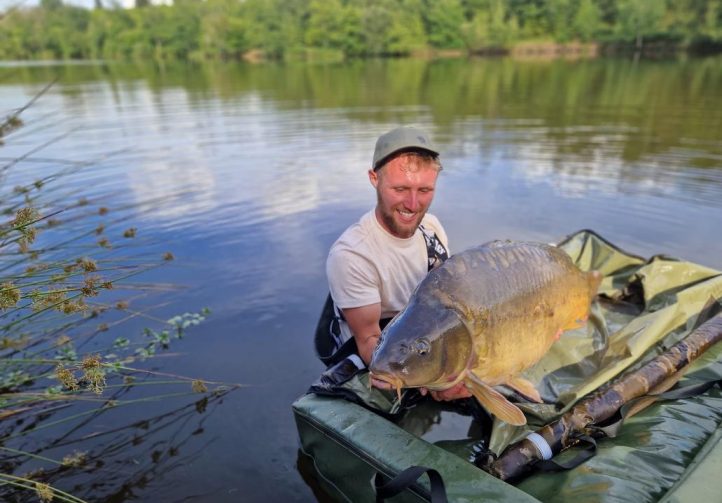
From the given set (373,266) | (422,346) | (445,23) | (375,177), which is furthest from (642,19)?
(422,346)

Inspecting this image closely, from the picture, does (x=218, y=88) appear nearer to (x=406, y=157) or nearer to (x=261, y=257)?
(x=261, y=257)

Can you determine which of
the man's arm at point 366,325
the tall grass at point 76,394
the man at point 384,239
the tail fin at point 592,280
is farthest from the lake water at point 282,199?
the tail fin at point 592,280

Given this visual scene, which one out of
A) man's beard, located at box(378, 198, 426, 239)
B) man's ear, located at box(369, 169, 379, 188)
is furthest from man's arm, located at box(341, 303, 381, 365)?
man's ear, located at box(369, 169, 379, 188)

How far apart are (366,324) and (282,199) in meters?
5.96

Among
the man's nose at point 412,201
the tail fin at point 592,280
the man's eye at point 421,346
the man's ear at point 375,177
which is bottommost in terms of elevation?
the tail fin at point 592,280

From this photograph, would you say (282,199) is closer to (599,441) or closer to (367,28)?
(599,441)

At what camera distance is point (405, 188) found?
2594 millimetres

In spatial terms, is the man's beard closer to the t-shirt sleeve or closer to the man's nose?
the man's nose

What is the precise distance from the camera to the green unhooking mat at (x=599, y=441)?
1.96m

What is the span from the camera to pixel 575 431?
2.42 metres

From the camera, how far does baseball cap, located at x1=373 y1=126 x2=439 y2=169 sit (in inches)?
99.0

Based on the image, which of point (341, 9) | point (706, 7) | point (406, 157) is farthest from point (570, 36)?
point (406, 157)

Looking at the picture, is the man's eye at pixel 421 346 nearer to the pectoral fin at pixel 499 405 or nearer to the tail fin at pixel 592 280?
the pectoral fin at pixel 499 405

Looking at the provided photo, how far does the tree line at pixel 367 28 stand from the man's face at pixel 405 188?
5499cm
